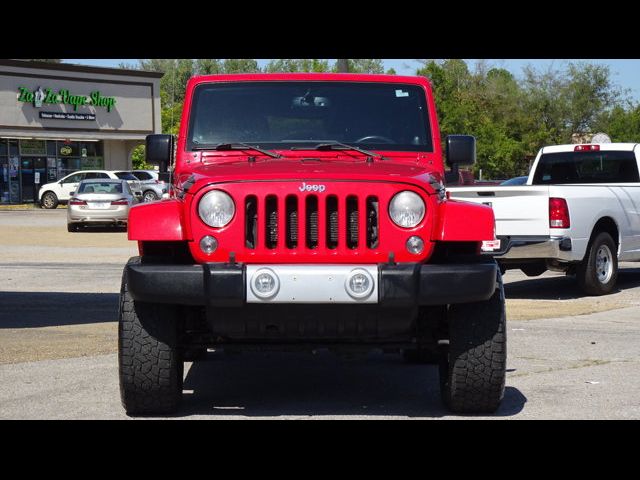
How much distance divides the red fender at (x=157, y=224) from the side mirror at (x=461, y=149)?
2394 mm

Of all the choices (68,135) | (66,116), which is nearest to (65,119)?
(66,116)

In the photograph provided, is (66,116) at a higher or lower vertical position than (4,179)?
higher

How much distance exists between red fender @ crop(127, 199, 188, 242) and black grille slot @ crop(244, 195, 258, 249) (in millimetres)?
343

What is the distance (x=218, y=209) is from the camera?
243 inches

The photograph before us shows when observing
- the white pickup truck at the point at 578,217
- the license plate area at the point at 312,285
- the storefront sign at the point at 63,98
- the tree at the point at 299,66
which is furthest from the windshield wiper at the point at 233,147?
the tree at the point at 299,66

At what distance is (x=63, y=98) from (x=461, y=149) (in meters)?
44.0

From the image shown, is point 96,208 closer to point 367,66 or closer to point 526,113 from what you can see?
point 526,113

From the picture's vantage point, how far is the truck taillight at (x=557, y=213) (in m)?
12.9

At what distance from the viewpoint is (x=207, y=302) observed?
5922 millimetres

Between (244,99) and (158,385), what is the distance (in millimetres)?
2285

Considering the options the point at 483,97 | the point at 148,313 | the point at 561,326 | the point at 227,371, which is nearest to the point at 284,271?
the point at 148,313

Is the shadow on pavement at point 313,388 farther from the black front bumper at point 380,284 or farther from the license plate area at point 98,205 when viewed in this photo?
the license plate area at point 98,205

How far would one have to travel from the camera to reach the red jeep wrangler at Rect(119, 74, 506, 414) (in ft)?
19.4
